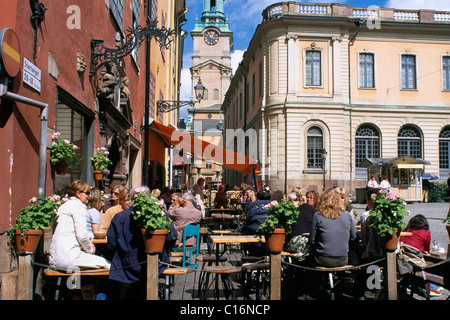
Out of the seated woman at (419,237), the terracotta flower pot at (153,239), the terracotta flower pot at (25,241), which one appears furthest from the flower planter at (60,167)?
the seated woman at (419,237)

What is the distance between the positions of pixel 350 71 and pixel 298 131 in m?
5.44

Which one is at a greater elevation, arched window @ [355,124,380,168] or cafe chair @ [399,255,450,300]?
arched window @ [355,124,380,168]

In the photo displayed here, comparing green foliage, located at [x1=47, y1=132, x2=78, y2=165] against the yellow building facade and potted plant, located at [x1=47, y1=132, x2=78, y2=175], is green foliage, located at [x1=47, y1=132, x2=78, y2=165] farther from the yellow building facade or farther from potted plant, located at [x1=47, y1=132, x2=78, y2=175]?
the yellow building facade

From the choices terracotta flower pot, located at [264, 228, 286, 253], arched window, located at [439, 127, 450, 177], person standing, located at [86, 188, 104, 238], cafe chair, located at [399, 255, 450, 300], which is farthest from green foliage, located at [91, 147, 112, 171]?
arched window, located at [439, 127, 450, 177]

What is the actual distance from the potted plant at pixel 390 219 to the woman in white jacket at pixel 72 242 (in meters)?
3.02

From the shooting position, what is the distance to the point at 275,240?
453 centimetres

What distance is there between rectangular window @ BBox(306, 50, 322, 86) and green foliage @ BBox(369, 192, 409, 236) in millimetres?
22862

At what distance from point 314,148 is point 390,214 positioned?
72.7ft

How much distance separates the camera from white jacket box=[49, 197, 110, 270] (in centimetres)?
448

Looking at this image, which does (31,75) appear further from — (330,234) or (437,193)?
(437,193)

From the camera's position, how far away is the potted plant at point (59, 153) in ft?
17.7

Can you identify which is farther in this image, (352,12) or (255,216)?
(352,12)

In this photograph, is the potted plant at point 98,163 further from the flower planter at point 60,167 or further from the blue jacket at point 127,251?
the blue jacket at point 127,251

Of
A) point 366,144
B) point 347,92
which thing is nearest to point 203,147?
point 347,92
